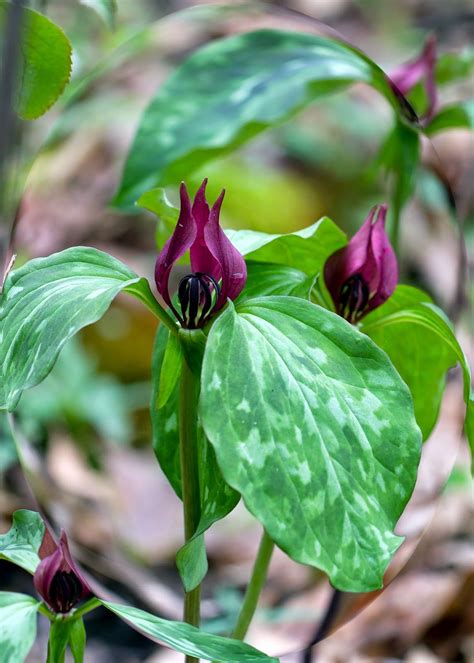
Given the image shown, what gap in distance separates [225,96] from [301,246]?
1.00 feet

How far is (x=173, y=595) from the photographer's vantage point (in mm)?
946

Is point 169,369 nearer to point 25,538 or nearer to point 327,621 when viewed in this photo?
point 25,538

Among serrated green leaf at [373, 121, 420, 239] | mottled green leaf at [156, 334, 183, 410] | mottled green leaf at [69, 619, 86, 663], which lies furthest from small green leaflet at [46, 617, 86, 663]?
serrated green leaf at [373, 121, 420, 239]

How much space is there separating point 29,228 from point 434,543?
659 mm

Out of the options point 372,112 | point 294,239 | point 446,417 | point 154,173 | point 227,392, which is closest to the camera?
point 227,392

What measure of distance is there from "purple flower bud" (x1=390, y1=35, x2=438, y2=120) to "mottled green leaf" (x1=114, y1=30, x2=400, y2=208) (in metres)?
0.04

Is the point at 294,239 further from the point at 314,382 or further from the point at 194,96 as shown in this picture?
the point at 194,96

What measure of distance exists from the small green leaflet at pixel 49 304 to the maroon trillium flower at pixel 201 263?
0.01 meters

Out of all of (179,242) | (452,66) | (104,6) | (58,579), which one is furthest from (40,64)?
(452,66)

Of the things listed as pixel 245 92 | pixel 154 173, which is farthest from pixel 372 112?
pixel 154 173

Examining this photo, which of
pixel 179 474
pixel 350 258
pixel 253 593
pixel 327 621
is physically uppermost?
pixel 350 258

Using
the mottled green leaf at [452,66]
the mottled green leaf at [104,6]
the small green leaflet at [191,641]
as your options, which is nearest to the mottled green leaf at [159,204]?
the mottled green leaf at [104,6]

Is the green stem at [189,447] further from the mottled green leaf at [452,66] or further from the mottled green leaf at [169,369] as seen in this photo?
the mottled green leaf at [452,66]

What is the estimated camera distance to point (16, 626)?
39cm
